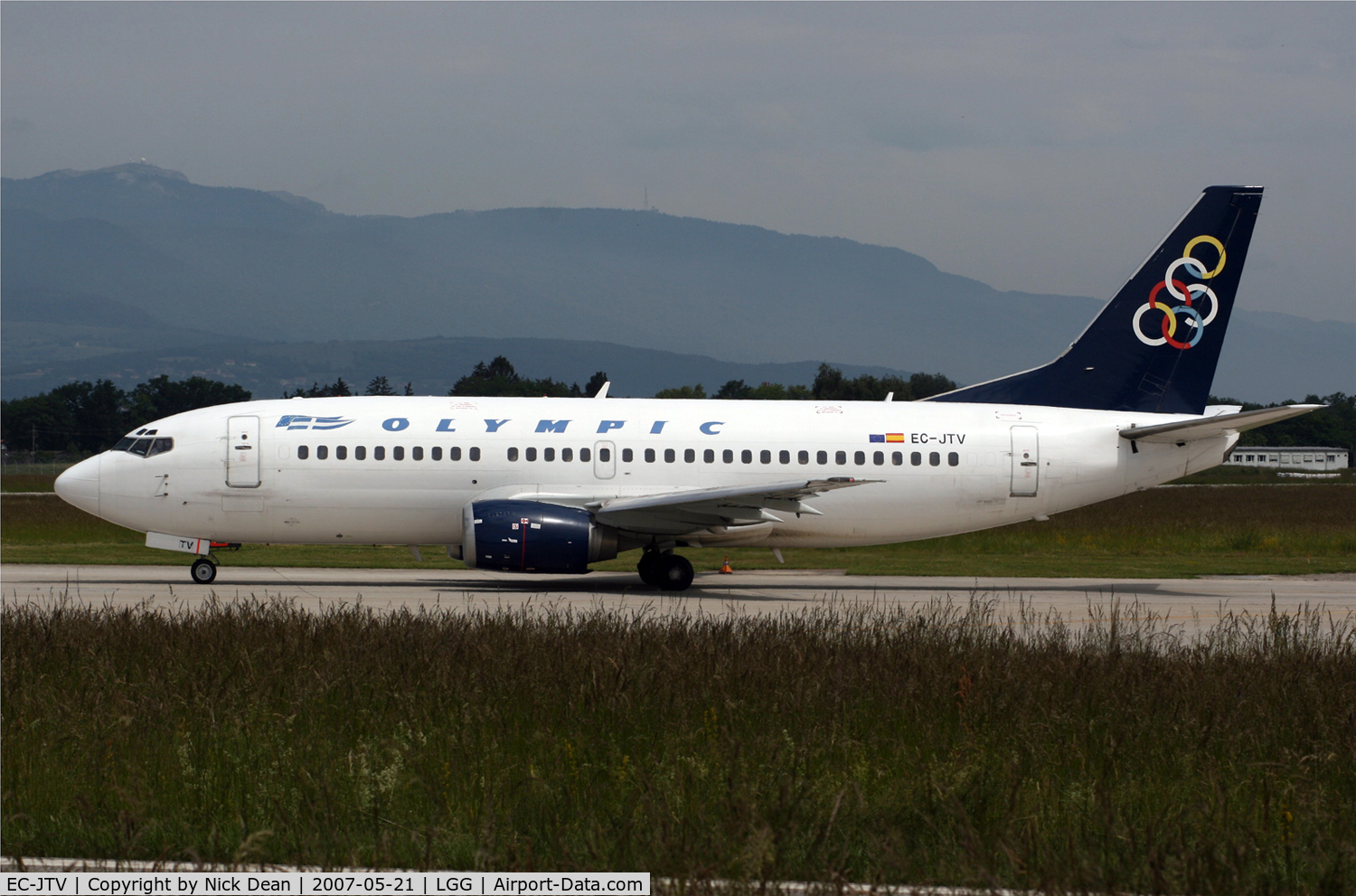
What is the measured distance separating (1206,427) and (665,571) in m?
10.5

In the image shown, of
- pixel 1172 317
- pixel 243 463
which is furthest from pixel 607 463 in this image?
pixel 1172 317

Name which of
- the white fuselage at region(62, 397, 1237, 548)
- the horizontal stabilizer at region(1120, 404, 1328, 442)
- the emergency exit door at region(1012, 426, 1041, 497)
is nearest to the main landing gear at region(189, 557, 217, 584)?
the white fuselage at region(62, 397, 1237, 548)

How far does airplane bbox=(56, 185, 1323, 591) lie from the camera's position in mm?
23625

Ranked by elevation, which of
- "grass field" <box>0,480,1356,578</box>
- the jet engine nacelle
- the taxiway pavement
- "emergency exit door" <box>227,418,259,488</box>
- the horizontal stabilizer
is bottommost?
the taxiway pavement

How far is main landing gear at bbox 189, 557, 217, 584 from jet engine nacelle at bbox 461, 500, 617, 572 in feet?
15.6

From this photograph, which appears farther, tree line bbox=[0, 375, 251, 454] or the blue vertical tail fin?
tree line bbox=[0, 375, 251, 454]

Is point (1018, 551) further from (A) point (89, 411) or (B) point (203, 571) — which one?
(A) point (89, 411)

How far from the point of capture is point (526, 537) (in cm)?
2247

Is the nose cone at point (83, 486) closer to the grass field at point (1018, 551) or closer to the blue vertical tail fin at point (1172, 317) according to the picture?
the grass field at point (1018, 551)

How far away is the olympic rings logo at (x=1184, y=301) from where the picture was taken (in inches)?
1025

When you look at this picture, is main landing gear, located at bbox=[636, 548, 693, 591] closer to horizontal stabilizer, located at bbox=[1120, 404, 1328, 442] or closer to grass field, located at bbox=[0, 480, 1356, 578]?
grass field, located at bbox=[0, 480, 1356, 578]

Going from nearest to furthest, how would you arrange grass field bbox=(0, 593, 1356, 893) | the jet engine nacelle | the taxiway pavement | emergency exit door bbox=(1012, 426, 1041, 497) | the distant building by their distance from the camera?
grass field bbox=(0, 593, 1356, 893), the taxiway pavement, the jet engine nacelle, emergency exit door bbox=(1012, 426, 1041, 497), the distant building

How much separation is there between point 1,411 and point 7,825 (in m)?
159

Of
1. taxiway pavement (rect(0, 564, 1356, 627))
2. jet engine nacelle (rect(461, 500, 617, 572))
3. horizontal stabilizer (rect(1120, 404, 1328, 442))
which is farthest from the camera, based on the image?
horizontal stabilizer (rect(1120, 404, 1328, 442))
